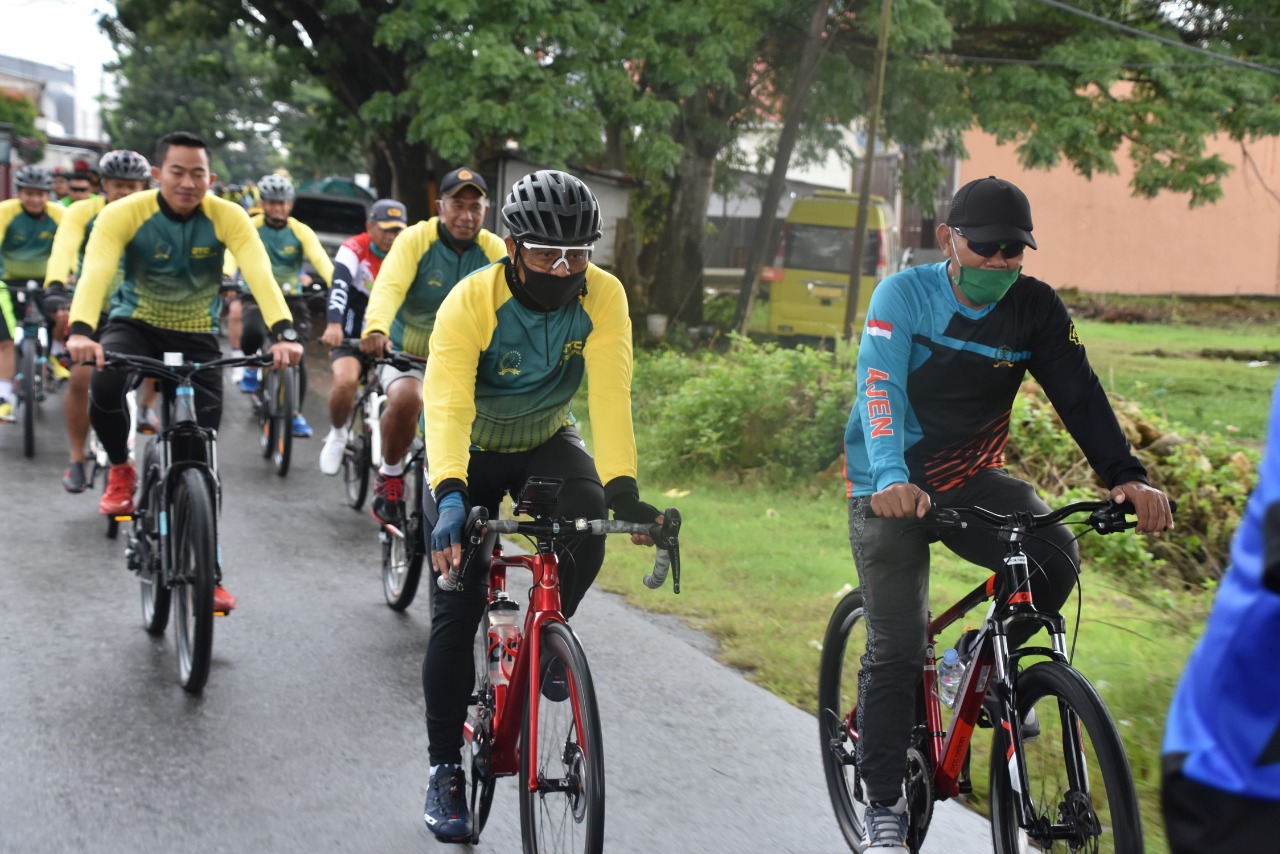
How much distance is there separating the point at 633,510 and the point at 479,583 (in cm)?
52

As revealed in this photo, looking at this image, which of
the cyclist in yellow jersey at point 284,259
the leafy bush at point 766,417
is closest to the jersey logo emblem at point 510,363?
the leafy bush at point 766,417

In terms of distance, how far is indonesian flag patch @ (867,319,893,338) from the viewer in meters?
3.71

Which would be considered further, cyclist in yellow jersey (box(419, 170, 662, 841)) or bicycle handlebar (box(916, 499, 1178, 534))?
Result: cyclist in yellow jersey (box(419, 170, 662, 841))

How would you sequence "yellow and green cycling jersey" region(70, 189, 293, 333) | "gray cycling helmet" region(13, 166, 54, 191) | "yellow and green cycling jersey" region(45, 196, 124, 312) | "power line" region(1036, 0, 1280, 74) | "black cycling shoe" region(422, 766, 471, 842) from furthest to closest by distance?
"power line" region(1036, 0, 1280, 74), "gray cycling helmet" region(13, 166, 54, 191), "yellow and green cycling jersey" region(45, 196, 124, 312), "yellow and green cycling jersey" region(70, 189, 293, 333), "black cycling shoe" region(422, 766, 471, 842)

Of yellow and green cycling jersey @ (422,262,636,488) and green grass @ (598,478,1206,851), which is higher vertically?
yellow and green cycling jersey @ (422,262,636,488)

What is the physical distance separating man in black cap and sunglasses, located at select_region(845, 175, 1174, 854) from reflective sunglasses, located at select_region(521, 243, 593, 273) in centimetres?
82

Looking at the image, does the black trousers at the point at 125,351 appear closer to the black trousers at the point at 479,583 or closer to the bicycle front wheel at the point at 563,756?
the black trousers at the point at 479,583

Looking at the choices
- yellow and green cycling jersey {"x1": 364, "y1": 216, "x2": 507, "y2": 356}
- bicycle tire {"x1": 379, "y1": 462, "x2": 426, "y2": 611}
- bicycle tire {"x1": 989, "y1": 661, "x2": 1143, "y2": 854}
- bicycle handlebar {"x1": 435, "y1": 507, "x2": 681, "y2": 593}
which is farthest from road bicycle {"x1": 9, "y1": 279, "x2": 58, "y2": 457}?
bicycle tire {"x1": 989, "y1": 661, "x2": 1143, "y2": 854}

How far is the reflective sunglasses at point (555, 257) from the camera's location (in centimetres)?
377

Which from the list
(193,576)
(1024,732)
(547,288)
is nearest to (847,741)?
(1024,732)

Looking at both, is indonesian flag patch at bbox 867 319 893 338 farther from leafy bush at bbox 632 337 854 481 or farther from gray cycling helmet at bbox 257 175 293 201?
gray cycling helmet at bbox 257 175 293 201

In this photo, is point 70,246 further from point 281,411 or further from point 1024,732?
point 1024,732

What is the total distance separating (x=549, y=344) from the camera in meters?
4.11

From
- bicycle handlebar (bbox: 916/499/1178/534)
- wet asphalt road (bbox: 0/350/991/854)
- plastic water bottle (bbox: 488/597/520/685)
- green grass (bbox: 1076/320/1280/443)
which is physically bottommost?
wet asphalt road (bbox: 0/350/991/854)
